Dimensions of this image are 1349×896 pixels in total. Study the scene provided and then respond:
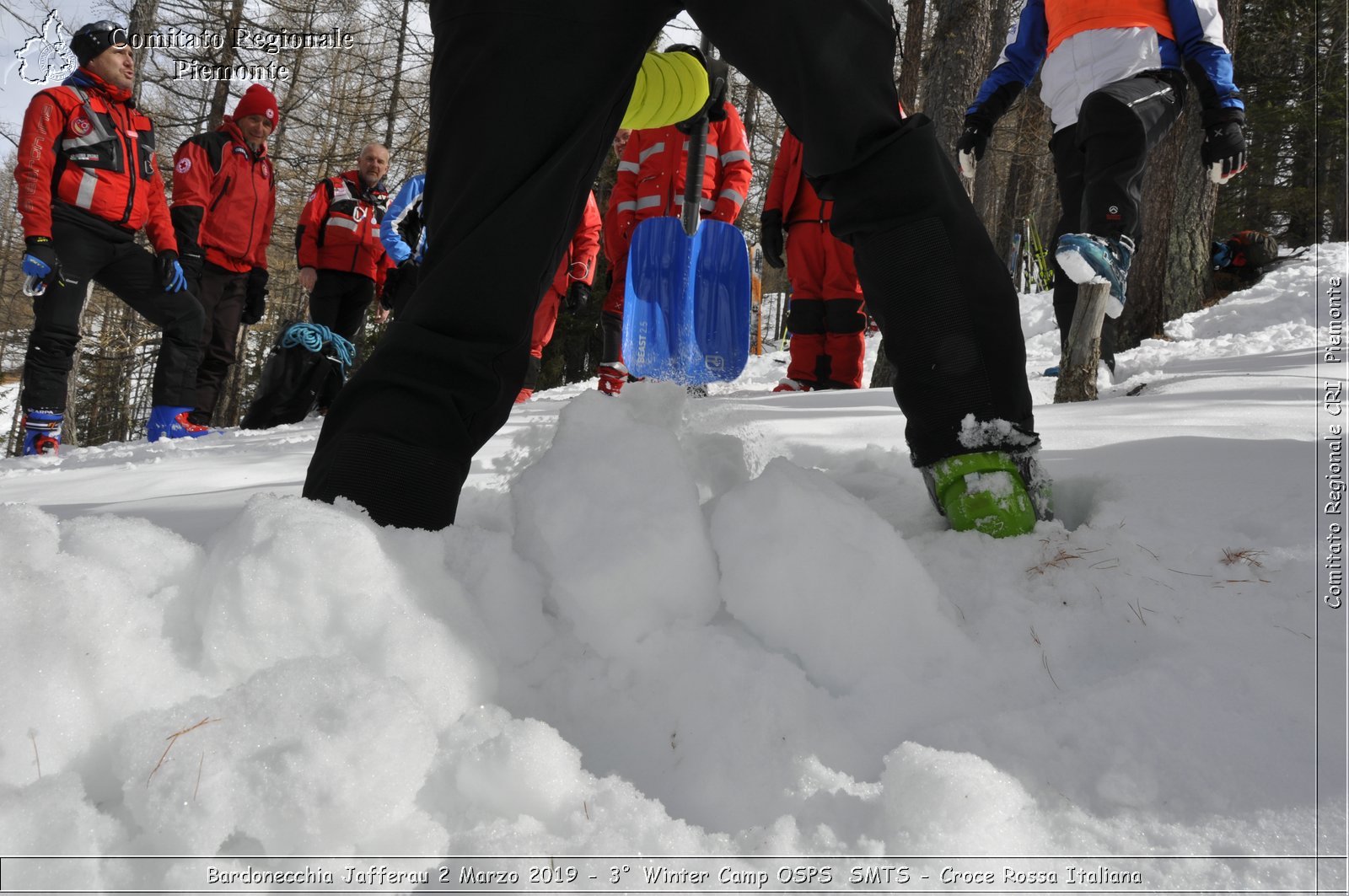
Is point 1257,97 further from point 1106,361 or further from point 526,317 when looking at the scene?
point 526,317

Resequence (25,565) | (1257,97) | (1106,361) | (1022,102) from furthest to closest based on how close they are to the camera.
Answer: (1022,102), (1257,97), (1106,361), (25,565)

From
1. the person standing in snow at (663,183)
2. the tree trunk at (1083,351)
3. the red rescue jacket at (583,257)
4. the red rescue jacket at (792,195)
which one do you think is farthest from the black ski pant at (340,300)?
the tree trunk at (1083,351)

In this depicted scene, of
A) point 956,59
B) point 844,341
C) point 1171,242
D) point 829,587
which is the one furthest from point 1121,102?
point 1171,242

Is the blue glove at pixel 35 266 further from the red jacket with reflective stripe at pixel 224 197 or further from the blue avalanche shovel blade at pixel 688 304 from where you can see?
the blue avalanche shovel blade at pixel 688 304

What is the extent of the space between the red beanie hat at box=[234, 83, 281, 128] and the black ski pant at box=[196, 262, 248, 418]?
115 cm

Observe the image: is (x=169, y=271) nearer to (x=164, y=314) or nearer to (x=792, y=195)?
(x=164, y=314)

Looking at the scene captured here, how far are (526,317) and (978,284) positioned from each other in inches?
23.1

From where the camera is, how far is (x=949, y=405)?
98 cm

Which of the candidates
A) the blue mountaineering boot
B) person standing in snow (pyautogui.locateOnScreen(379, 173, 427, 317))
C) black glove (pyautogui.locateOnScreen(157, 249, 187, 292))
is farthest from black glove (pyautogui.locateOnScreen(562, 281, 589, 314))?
the blue mountaineering boot

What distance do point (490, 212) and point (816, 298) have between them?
403cm

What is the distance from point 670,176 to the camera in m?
5.17

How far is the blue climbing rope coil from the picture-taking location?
5.21 metres

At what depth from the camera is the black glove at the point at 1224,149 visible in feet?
8.51

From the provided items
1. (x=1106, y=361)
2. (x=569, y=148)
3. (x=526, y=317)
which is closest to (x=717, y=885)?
(x=526, y=317)
